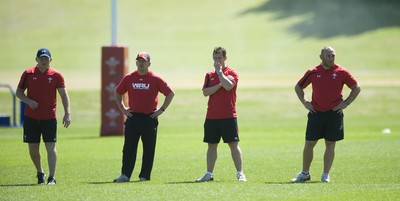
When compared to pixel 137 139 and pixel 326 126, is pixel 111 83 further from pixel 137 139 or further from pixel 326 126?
pixel 326 126

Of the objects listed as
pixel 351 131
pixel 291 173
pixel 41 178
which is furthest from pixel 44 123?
pixel 351 131

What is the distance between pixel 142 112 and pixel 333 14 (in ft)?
217

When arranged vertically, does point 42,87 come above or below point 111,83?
above

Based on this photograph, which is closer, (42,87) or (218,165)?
(42,87)

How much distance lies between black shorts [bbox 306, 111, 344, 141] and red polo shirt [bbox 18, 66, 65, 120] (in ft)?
12.5

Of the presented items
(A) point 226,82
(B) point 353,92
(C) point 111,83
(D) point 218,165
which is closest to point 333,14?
(C) point 111,83

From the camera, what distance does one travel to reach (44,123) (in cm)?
1445

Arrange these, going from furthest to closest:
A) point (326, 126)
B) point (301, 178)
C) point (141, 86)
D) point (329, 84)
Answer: point (141, 86) < point (301, 178) < point (326, 126) < point (329, 84)

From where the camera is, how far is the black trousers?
1489 cm

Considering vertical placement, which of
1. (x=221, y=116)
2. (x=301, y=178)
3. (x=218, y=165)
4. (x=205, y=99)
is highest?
(x=221, y=116)

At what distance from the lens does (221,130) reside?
14.6 m

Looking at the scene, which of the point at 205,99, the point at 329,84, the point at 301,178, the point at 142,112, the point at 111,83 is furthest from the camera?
the point at 205,99

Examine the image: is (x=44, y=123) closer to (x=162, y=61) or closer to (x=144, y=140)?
(x=144, y=140)

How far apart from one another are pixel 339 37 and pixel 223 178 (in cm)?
5815
